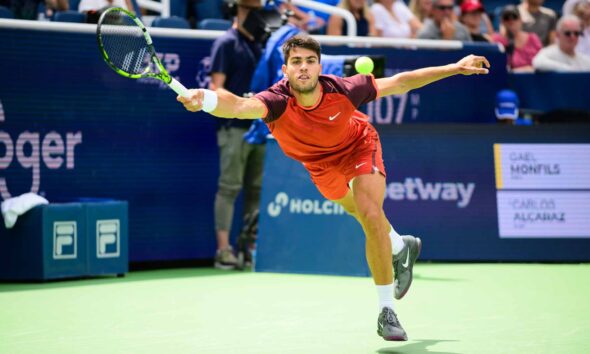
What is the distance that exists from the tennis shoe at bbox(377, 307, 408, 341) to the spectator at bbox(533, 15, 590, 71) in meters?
6.45

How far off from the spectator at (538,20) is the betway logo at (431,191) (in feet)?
11.8

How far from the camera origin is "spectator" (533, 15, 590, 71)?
38.9 feet

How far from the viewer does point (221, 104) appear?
18.1 feet

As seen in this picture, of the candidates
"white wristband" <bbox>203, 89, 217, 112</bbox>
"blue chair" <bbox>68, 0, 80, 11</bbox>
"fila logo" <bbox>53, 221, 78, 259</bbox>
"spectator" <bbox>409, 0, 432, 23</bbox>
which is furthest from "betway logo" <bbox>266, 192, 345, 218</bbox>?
"white wristband" <bbox>203, 89, 217, 112</bbox>

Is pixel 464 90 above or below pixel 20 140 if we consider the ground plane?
above

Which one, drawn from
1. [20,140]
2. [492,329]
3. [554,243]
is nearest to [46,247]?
[20,140]

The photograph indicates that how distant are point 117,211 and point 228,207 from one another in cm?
111

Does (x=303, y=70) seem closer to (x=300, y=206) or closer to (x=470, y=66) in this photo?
(x=470, y=66)

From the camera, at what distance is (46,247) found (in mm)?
8953

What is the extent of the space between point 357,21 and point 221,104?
639 cm

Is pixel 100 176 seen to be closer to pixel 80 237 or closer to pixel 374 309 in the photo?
pixel 80 237

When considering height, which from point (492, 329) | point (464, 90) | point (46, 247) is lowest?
point (492, 329)

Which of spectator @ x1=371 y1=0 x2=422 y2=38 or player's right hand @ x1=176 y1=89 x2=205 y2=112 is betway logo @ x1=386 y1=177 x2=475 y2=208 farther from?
player's right hand @ x1=176 y1=89 x2=205 y2=112

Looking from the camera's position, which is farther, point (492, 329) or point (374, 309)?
point (374, 309)
